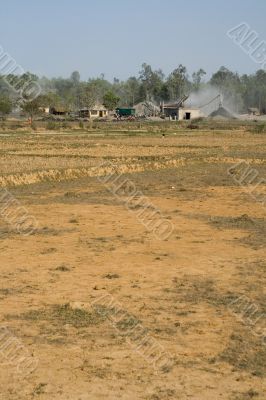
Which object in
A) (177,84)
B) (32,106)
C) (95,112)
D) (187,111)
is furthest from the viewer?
(177,84)

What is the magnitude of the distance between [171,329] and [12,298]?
2.68 m

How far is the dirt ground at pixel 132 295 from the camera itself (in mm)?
6352

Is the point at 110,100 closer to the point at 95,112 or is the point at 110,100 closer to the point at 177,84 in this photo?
the point at 95,112

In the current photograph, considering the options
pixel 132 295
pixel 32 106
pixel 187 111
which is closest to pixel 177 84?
pixel 187 111

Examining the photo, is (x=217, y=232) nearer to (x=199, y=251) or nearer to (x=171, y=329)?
(x=199, y=251)

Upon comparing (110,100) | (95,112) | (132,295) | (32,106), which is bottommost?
(132,295)

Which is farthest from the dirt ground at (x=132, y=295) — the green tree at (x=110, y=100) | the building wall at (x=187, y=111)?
the building wall at (x=187, y=111)

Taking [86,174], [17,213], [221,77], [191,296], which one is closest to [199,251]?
[191,296]

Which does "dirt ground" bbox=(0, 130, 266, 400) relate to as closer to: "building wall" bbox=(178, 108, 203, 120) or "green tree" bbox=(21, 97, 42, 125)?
"green tree" bbox=(21, 97, 42, 125)

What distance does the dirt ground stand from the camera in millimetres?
6352

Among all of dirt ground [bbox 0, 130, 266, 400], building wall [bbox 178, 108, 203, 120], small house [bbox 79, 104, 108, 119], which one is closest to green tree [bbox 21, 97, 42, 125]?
small house [bbox 79, 104, 108, 119]

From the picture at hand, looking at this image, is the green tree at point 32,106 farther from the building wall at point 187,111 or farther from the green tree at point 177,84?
the green tree at point 177,84

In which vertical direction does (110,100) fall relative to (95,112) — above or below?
above

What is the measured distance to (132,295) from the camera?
368 inches
